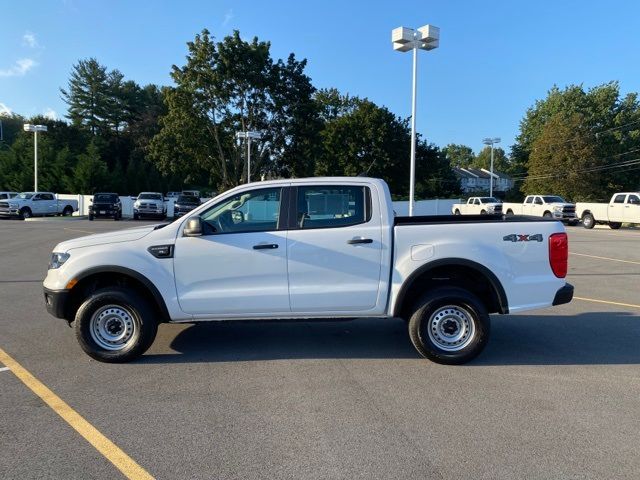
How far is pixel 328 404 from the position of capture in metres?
4.52

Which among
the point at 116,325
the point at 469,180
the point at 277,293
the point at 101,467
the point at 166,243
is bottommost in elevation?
the point at 101,467

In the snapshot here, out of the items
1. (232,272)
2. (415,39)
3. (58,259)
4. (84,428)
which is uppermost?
(415,39)

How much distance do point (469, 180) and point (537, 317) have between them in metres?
120

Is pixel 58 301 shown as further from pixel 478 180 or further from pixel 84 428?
pixel 478 180

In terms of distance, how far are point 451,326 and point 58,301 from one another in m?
4.22

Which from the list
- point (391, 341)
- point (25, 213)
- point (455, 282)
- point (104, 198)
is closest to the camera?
point (455, 282)

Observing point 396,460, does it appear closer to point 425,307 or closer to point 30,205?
point 425,307

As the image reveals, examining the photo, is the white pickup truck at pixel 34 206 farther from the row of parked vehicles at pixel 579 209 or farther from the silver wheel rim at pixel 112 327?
the silver wheel rim at pixel 112 327

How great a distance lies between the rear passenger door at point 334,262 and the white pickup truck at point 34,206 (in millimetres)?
36478

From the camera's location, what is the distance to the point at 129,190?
6347cm

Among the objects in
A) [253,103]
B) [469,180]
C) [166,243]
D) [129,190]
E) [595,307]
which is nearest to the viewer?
[166,243]

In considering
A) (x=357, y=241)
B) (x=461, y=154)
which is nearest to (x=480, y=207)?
(x=357, y=241)

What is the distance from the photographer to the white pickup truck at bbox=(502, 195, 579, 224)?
34.5m

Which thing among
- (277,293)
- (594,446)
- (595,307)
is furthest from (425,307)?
(595,307)
